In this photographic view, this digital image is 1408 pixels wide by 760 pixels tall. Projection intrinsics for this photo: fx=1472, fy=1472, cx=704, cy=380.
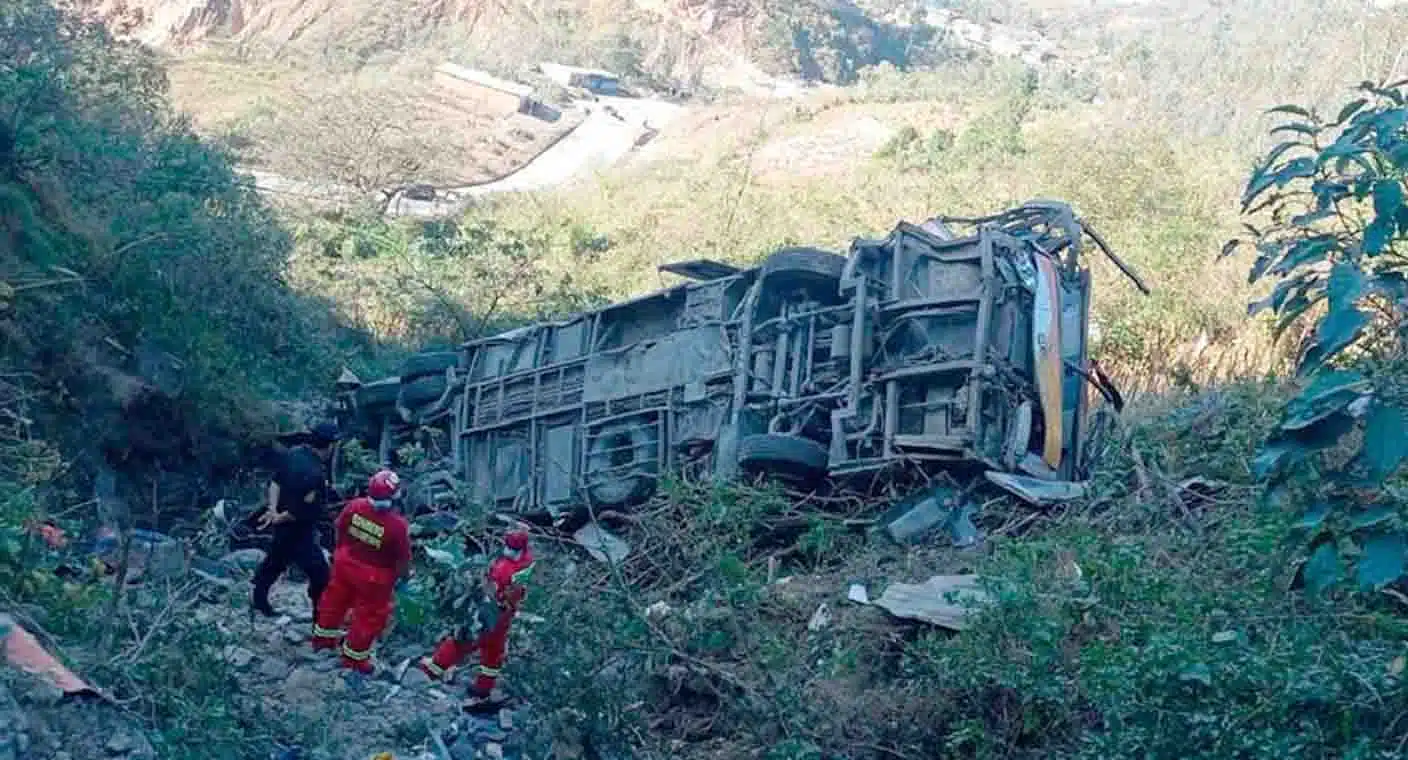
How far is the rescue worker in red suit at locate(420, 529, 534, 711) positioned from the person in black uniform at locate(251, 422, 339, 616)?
86 centimetres

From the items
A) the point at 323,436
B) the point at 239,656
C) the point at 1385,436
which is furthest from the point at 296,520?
the point at 1385,436

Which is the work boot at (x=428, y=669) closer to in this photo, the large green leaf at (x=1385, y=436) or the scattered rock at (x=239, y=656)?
the scattered rock at (x=239, y=656)

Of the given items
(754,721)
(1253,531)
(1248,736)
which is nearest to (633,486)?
(754,721)

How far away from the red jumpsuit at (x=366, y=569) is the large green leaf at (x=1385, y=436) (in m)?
4.49

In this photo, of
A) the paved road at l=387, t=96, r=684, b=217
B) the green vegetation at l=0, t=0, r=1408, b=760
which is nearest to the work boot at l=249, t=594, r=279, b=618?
the green vegetation at l=0, t=0, r=1408, b=760

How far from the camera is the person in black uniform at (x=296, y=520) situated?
7414 millimetres

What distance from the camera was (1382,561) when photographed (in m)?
3.76

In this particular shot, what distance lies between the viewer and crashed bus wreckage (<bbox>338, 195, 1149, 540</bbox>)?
26.8ft

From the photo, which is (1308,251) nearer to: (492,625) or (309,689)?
(492,625)

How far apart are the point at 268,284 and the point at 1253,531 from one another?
8877mm

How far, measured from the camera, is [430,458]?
1008 cm

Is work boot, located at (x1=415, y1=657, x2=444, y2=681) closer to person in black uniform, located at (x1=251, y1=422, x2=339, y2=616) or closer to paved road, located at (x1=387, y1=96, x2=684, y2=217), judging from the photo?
person in black uniform, located at (x1=251, y1=422, x2=339, y2=616)

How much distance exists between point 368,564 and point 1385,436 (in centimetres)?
467

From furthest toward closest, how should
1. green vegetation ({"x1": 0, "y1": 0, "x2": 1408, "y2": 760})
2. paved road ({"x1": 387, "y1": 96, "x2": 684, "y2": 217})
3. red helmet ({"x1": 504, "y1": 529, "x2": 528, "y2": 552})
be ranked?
paved road ({"x1": 387, "y1": 96, "x2": 684, "y2": 217}), red helmet ({"x1": 504, "y1": 529, "x2": 528, "y2": 552}), green vegetation ({"x1": 0, "y1": 0, "x2": 1408, "y2": 760})
